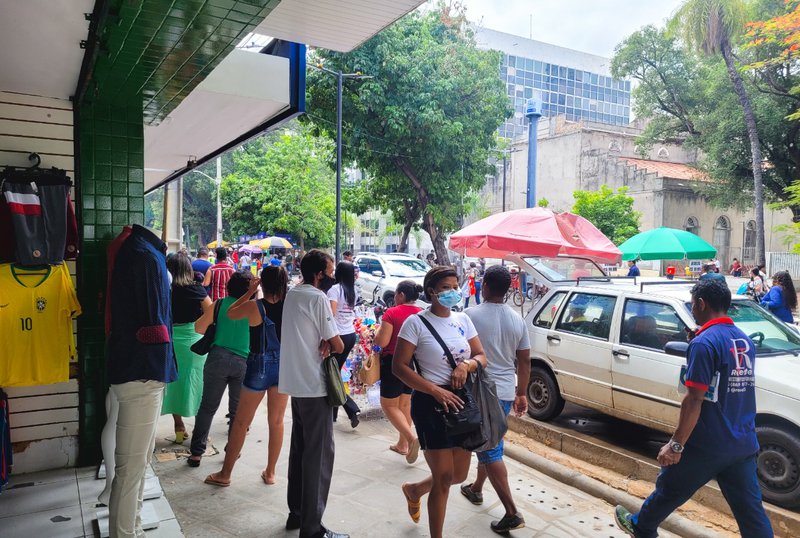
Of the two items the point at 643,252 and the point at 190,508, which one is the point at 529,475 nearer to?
the point at 190,508

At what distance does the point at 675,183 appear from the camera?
27578 mm

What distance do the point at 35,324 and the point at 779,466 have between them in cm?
569

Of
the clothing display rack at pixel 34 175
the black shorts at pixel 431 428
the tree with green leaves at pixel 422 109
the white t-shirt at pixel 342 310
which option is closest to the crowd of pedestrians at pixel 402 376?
the black shorts at pixel 431 428

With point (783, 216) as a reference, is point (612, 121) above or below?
above

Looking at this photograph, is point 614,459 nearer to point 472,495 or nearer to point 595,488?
point 595,488

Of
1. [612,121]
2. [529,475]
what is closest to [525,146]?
[612,121]

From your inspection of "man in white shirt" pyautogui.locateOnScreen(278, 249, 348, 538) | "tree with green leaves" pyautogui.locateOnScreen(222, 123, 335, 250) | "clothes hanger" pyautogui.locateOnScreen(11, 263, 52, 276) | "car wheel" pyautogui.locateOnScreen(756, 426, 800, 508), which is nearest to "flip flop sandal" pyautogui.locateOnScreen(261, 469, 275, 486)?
"man in white shirt" pyautogui.locateOnScreen(278, 249, 348, 538)

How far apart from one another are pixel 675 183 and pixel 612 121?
124 feet

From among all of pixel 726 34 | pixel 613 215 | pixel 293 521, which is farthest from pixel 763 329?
pixel 613 215

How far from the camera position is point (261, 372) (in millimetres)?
4344

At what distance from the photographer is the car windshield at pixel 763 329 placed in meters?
5.13

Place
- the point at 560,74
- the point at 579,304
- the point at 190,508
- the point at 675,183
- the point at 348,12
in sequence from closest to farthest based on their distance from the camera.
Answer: the point at 190,508 < the point at 348,12 < the point at 579,304 < the point at 675,183 < the point at 560,74

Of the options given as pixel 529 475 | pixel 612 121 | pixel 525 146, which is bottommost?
pixel 529 475

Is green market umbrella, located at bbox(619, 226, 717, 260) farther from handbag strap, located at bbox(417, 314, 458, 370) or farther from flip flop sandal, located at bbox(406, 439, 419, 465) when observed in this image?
handbag strap, located at bbox(417, 314, 458, 370)
